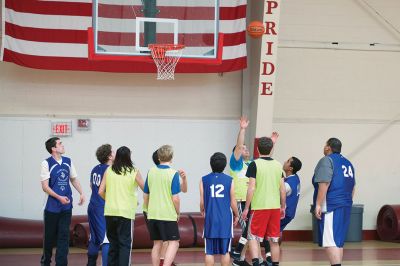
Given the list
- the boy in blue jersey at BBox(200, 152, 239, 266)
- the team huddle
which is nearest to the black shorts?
the team huddle

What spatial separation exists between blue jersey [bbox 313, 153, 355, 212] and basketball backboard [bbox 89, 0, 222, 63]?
14.1 feet

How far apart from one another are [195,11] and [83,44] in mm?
2431

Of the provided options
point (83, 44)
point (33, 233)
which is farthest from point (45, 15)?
point (33, 233)

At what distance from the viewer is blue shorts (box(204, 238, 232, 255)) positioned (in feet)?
33.3

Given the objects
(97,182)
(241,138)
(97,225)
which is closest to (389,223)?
(241,138)


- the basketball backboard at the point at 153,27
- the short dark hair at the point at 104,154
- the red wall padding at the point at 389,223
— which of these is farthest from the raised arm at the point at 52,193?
the red wall padding at the point at 389,223

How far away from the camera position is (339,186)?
10.3 m

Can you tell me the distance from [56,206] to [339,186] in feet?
13.2

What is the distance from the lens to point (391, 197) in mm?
17406

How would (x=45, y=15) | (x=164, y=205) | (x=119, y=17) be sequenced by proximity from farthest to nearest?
1. (x=45, y=15)
2. (x=119, y=17)
3. (x=164, y=205)

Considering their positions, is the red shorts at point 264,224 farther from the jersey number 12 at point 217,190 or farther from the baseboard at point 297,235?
the baseboard at point 297,235

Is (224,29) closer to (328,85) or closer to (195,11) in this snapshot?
(195,11)

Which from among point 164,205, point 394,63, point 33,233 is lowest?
point 33,233

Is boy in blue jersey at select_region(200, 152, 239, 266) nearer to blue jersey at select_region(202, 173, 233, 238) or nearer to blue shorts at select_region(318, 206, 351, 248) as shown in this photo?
blue jersey at select_region(202, 173, 233, 238)
